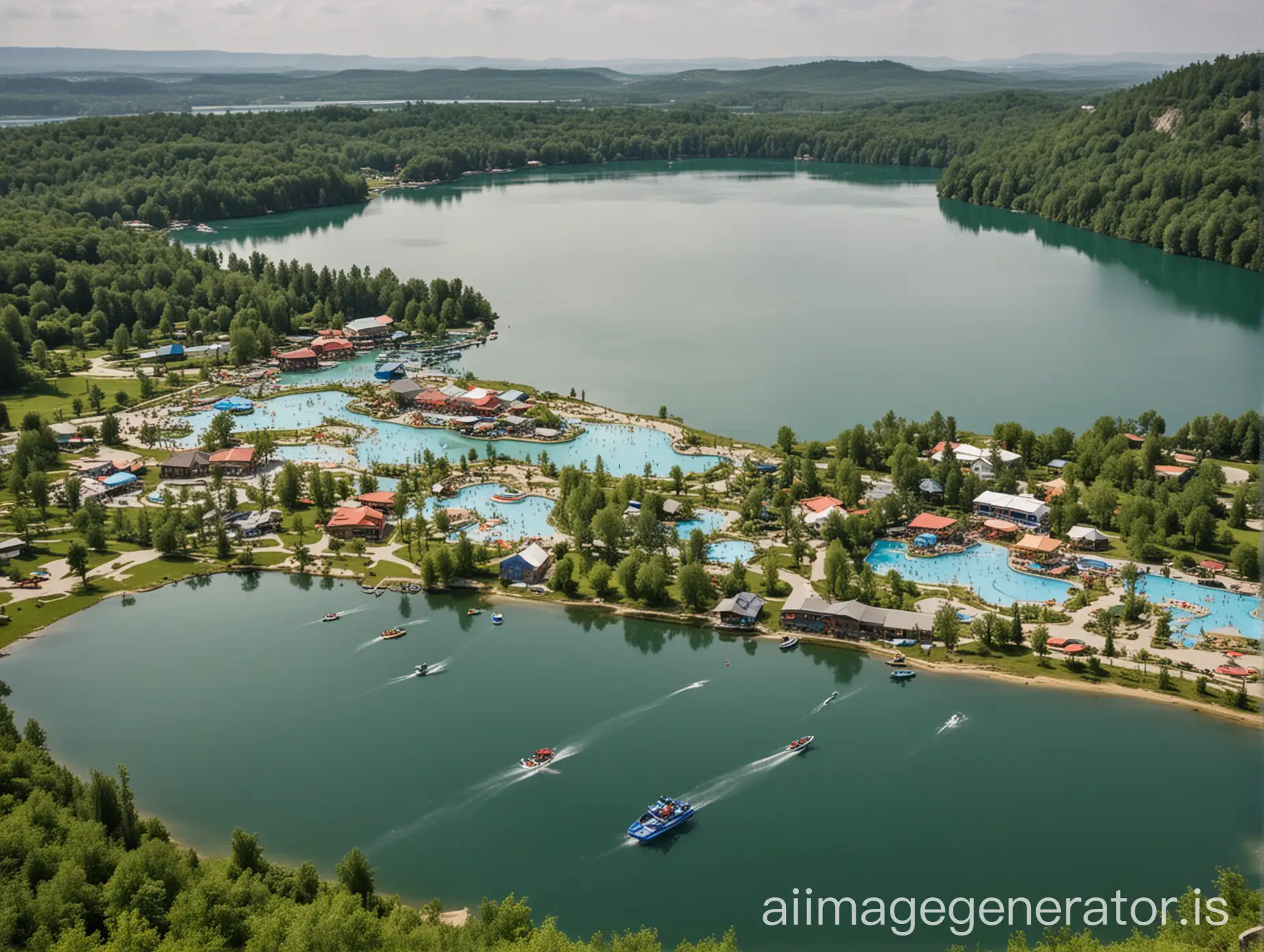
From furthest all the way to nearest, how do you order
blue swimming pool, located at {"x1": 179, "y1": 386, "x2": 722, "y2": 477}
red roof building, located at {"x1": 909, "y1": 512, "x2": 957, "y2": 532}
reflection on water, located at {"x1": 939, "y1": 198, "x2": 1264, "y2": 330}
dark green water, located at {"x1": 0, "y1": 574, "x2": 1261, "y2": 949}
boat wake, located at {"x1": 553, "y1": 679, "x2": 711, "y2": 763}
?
1. reflection on water, located at {"x1": 939, "y1": 198, "x2": 1264, "y2": 330}
2. blue swimming pool, located at {"x1": 179, "y1": 386, "x2": 722, "y2": 477}
3. red roof building, located at {"x1": 909, "y1": 512, "x2": 957, "y2": 532}
4. boat wake, located at {"x1": 553, "y1": 679, "x2": 711, "y2": 763}
5. dark green water, located at {"x1": 0, "y1": 574, "x2": 1261, "y2": 949}

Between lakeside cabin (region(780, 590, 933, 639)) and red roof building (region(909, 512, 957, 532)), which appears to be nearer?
lakeside cabin (region(780, 590, 933, 639))

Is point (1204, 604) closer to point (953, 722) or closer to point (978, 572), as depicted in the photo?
point (978, 572)

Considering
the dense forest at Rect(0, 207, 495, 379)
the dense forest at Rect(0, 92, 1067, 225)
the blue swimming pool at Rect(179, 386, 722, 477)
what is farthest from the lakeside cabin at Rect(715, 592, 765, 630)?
the dense forest at Rect(0, 92, 1067, 225)

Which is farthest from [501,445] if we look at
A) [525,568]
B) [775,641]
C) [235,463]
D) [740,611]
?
[775,641]

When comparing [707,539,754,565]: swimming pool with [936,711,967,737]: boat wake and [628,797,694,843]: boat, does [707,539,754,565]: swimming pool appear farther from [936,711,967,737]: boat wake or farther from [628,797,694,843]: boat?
[628,797,694,843]: boat

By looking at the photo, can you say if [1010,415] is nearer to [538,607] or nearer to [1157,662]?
[1157,662]

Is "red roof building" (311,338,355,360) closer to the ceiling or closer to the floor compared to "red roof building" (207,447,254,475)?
closer to the ceiling
